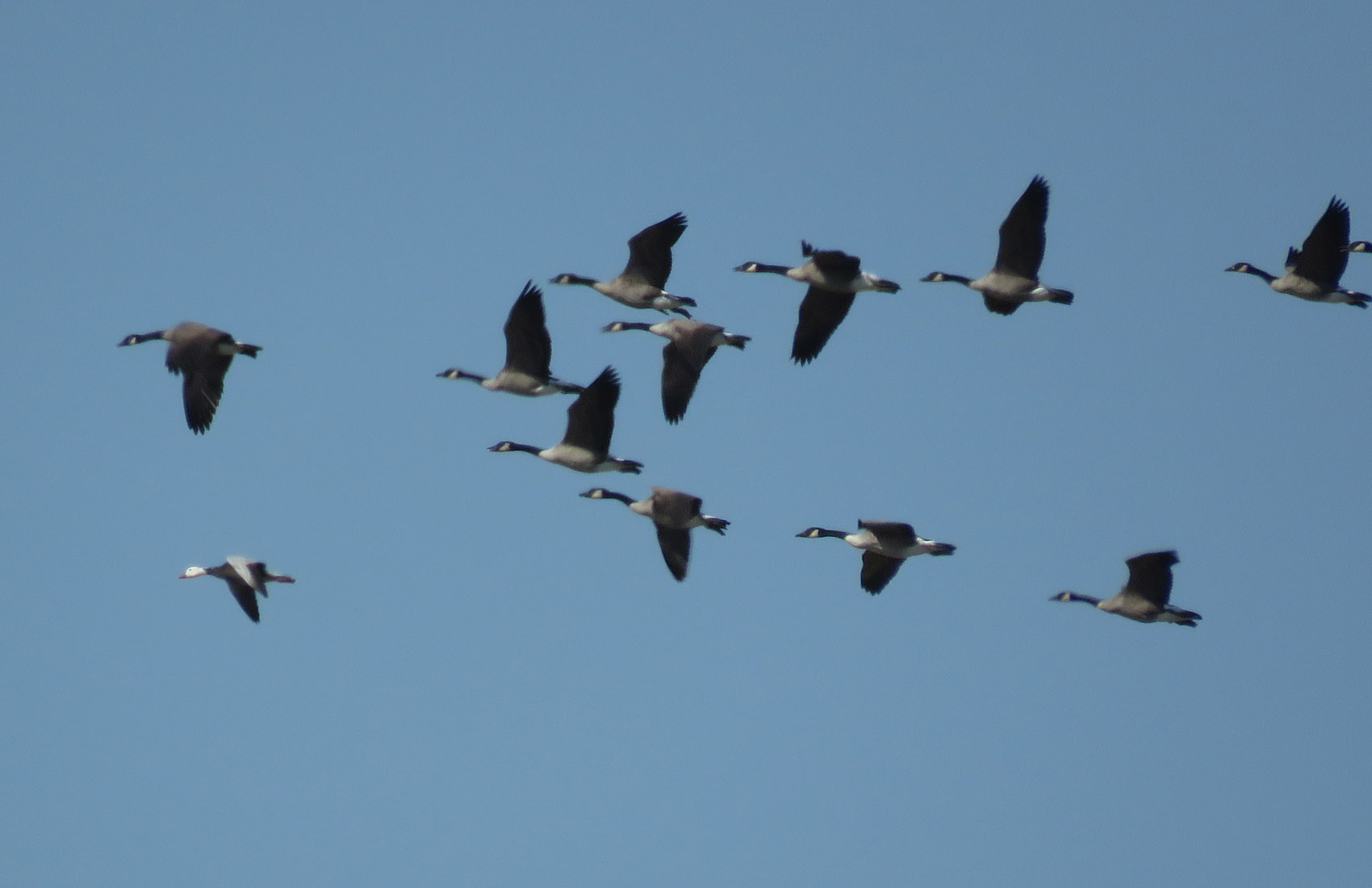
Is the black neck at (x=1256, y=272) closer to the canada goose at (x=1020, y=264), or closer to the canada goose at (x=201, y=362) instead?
the canada goose at (x=1020, y=264)

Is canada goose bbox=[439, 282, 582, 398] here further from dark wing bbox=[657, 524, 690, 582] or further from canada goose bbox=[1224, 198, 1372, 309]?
canada goose bbox=[1224, 198, 1372, 309]

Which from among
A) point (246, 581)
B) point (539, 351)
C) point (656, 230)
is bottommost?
point (246, 581)

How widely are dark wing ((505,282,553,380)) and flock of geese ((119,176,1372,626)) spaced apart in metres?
0.01

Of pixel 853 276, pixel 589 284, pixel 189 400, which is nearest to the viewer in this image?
pixel 189 400

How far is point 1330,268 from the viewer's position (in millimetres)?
27844

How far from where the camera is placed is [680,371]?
82.9 feet

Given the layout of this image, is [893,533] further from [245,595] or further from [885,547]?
[245,595]

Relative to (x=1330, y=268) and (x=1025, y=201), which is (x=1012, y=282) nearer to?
(x=1025, y=201)

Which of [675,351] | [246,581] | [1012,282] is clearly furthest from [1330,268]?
[246,581]

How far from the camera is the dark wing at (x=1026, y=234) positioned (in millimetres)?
24969

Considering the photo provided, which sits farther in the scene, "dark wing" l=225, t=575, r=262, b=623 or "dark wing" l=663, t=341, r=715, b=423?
"dark wing" l=225, t=575, r=262, b=623

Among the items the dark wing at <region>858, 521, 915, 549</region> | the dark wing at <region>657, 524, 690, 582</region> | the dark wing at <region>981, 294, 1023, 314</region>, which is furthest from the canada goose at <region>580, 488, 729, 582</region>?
the dark wing at <region>981, 294, 1023, 314</region>

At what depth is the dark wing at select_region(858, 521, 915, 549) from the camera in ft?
83.7

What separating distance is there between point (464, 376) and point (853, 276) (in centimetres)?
592
